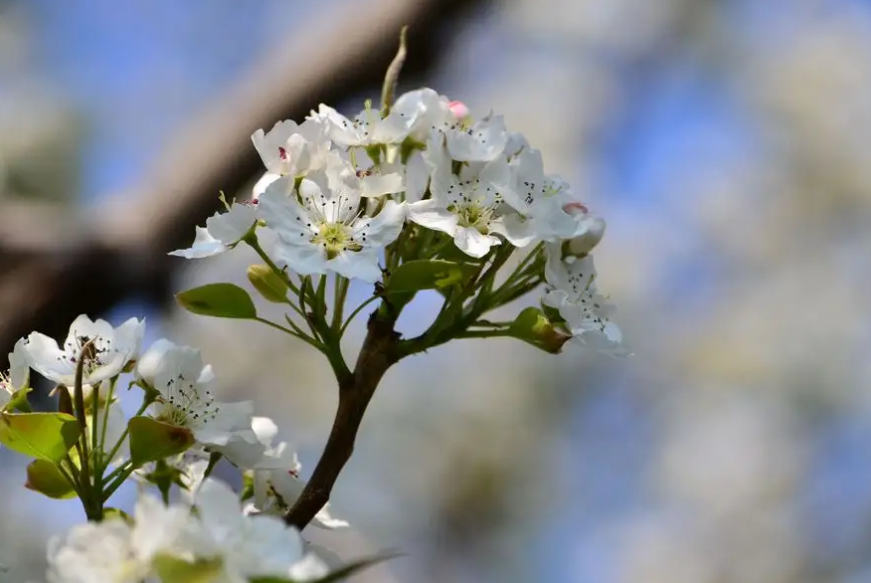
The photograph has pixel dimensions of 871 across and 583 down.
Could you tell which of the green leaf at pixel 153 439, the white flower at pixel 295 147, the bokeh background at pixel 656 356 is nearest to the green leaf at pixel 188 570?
the green leaf at pixel 153 439

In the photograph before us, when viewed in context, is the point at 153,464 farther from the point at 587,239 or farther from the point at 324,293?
the point at 587,239

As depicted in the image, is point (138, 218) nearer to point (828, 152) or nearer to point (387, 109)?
point (387, 109)

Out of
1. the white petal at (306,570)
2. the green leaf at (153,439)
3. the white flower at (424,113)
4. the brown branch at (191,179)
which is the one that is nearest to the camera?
the white petal at (306,570)

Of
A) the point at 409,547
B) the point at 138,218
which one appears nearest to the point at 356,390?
the point at 138,218

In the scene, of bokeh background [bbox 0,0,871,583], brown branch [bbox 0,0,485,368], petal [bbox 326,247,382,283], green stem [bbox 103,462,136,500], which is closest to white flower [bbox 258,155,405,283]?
petal [bbox 326,247,382,283]

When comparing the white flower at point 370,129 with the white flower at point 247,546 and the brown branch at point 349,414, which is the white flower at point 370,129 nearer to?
the brown branch at point 349,414

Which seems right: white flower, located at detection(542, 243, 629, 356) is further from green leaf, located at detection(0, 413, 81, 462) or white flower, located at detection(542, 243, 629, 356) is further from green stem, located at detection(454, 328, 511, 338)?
green leaf, located at detection(0, 413, 81, 462)

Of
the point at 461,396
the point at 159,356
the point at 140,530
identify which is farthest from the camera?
the point at 461,396

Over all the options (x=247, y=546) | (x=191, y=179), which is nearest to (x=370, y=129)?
(x=247, y=546)
